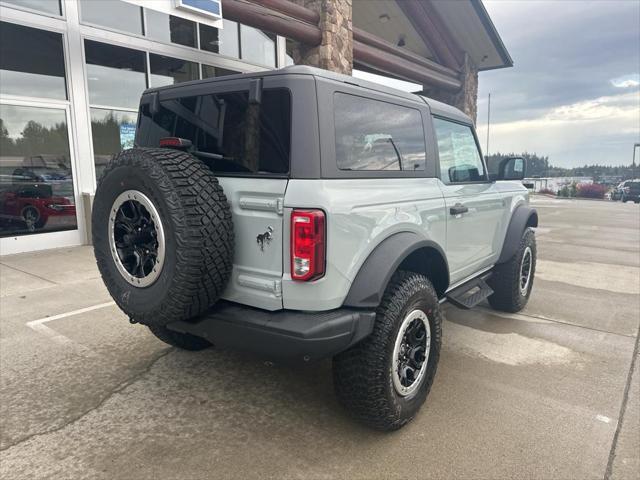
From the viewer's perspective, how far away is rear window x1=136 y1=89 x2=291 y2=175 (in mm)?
2352

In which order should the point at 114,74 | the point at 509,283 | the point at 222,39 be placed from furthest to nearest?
the point at 222,39 → the point at 114,74 → the point at 509,283

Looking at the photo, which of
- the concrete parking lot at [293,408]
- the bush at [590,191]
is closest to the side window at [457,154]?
the concrete parking lot at [293,408]

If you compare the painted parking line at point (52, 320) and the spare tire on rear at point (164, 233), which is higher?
the spare tire on rear at point (164, 233)

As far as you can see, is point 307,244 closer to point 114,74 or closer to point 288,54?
point 114,74

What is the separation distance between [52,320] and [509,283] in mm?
4534

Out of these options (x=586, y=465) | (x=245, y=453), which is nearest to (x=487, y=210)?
(x=586, y=465)

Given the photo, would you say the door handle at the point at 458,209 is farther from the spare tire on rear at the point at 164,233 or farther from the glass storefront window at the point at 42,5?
the glass storefront window at the point at 42,5

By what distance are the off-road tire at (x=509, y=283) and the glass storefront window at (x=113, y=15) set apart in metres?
7.72

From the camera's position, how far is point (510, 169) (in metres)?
4.23

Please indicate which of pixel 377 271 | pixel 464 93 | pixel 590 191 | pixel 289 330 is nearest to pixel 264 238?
pixel 289 330

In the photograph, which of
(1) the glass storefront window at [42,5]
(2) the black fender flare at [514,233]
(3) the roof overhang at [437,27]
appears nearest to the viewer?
(2) the black fender flare at [514,233]

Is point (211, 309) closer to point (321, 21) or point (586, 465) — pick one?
point (586, 465)

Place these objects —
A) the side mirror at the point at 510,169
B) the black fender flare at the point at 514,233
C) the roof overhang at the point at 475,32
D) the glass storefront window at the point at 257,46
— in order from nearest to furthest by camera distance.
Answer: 1. the side mirror at the point at 510,169
2. the black fender flare at the point at 514,233
3. the glass storefront window at the point at 257,46
4. the roof overhang at the point at 475,32

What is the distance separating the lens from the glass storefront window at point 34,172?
7.22 m
